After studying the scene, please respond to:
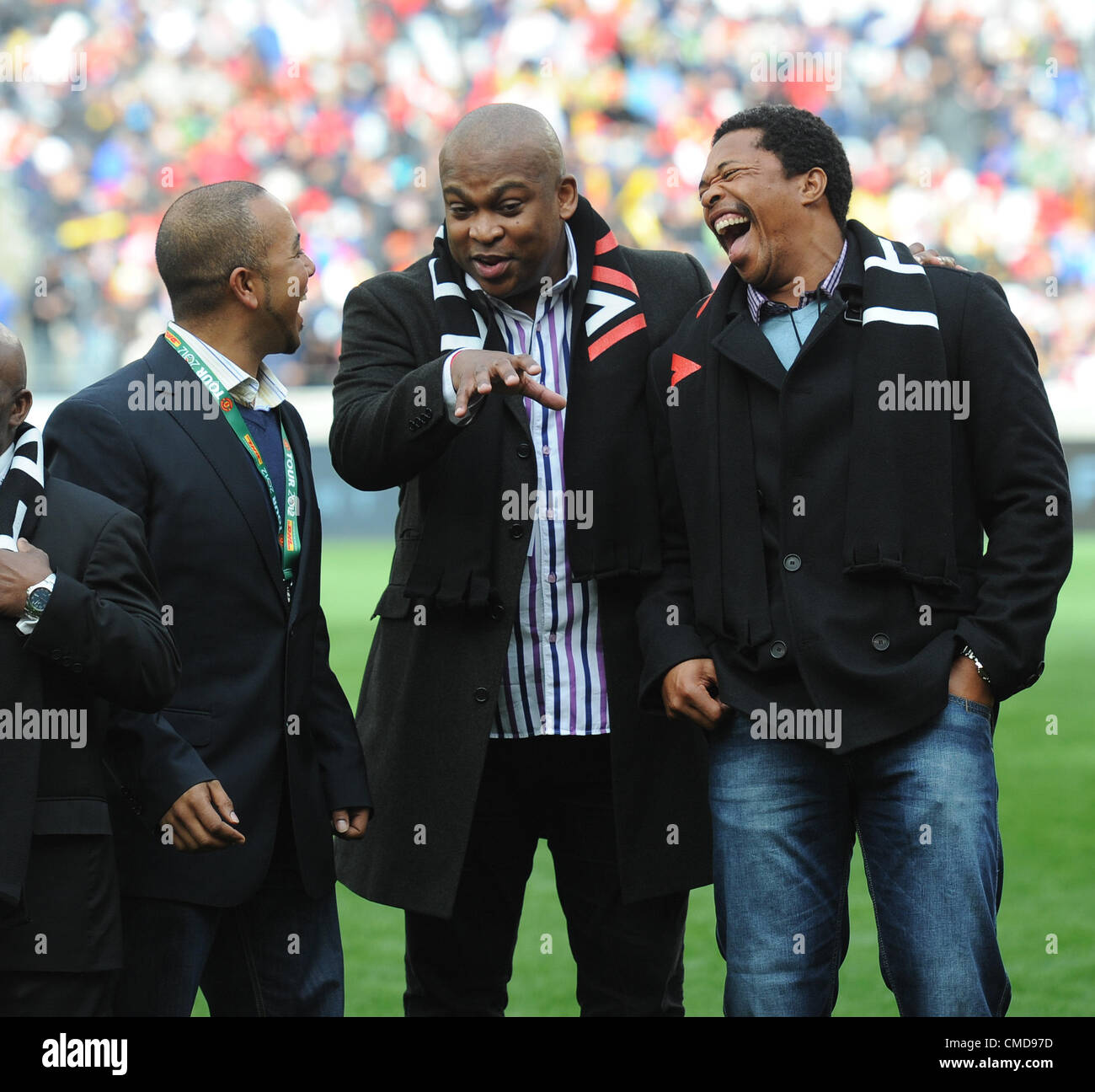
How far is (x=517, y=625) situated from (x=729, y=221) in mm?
836

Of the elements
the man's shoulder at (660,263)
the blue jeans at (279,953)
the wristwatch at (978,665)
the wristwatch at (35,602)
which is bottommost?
the blue jeans at (279,953)

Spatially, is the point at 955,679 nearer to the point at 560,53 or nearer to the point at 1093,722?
the point at 1093,722

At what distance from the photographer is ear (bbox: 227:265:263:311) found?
2.93 m

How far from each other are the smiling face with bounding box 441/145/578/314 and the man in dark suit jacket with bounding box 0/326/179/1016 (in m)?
0.87

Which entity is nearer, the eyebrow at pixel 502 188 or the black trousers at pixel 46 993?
the black trousers at pixel 46 993

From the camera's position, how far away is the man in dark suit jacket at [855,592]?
263 cm

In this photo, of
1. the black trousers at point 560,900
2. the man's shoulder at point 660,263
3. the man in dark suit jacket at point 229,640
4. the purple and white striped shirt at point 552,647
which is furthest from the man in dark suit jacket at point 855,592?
the man in dark suit jacket at point 229,640

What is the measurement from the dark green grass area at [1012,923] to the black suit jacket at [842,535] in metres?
1.83

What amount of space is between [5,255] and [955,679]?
14.9 m

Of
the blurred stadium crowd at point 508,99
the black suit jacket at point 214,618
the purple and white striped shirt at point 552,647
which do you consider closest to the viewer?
the black suit jacket at point 214,618

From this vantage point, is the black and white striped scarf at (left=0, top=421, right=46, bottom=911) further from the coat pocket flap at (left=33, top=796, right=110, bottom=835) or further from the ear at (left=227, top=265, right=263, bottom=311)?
the ear at (left=227, top=265, right=263, bottom=311)

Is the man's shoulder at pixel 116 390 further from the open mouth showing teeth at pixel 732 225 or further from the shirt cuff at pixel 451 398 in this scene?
the open mouth showing teeth at pixel 732 225

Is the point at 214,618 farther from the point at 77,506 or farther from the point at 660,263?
the point at 660,263

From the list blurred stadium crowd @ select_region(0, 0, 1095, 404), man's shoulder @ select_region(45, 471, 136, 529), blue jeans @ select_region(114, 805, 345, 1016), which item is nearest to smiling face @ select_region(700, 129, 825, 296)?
man's shoulder @ select_region(45, 471, 136, 529)
